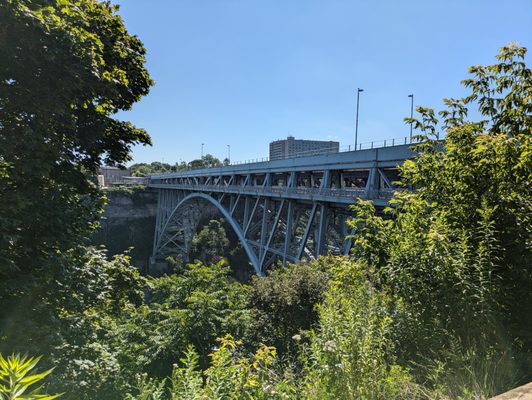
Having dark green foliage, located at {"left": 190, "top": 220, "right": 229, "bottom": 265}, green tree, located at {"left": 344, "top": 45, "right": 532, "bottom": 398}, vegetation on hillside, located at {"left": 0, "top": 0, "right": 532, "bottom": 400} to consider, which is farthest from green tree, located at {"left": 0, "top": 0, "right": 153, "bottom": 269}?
dark green foliage, located at {"left": 190, "top": 220, "right": 229, "bottom": 265}

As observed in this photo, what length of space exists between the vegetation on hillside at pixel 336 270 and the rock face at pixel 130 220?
63083mm

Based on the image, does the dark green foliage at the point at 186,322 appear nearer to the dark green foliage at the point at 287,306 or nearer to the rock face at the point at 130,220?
the dark green foliage at the point at 287,306

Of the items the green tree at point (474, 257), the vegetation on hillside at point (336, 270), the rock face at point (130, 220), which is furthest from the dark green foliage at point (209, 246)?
the green tree at point (474, 257)

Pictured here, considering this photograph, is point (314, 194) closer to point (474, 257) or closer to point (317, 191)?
point (317, 191)

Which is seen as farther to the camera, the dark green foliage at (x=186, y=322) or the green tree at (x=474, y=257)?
the dark green foliage at (x=186, y=322)

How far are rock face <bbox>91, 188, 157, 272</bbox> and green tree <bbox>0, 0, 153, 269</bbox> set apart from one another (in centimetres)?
6340

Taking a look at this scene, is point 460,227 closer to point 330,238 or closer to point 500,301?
point 500,301

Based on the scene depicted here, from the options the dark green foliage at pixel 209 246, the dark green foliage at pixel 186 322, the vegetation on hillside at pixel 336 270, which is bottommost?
the dark green foliage at pixel 209 246

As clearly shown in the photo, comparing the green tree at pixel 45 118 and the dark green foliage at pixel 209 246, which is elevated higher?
the green tree at pixel 45 118

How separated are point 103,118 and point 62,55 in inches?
64.7

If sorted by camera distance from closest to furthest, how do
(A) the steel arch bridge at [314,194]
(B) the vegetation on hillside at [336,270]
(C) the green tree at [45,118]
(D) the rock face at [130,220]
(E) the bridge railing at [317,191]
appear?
(B) the vegetation on hillside at [336,270] < (C) the green tree at [45,118] < (E) the bridge railing at [317,191] < (A) the steel arch bridge at [314,194] < (D) the rock face at [130,220]

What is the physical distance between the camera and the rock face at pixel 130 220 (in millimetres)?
66938

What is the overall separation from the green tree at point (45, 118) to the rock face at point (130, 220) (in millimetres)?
63400

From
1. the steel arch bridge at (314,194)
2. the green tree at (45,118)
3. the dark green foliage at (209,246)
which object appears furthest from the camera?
the dark green foliage at (209,246)
